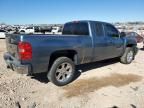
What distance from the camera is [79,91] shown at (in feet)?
18.1

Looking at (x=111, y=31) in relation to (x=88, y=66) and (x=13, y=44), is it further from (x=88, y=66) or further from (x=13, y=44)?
(x=13, y=44)

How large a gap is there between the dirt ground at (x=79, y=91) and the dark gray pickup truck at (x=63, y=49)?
1.80 feet

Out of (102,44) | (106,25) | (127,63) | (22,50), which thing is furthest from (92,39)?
(127,63)

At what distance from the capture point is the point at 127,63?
920 centimetres

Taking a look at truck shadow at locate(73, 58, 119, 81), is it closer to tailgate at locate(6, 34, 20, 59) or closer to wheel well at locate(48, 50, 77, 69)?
wheel well at locate(48, 50, 77, 69)

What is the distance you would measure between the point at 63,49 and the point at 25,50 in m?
1.27

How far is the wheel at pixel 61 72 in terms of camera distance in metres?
5.70

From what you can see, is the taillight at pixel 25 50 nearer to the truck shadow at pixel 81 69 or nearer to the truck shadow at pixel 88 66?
the truck shadow at pixel 81 69

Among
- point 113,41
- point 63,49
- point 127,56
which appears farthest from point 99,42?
point 127,56

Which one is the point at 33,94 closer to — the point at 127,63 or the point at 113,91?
the point at 113,91

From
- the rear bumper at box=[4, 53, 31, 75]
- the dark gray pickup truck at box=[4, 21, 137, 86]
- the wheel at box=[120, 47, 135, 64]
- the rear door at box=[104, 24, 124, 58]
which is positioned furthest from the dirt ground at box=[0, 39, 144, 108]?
the wheel at box=[120, 47, 135, 64]

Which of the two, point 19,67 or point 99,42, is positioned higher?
point 99,42

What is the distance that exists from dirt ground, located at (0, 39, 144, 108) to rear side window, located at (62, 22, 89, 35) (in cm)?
152

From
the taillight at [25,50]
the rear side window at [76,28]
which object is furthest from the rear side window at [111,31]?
the taillight at [25,50]
